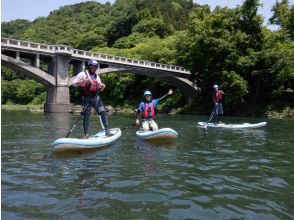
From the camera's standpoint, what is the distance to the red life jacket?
34.0 ft

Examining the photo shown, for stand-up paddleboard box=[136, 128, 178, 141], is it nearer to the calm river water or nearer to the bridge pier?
the calm river water

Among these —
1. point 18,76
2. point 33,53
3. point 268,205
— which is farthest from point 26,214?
point 18,76

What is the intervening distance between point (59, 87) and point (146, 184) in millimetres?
42802

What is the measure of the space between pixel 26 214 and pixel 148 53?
Result: 2525 inches

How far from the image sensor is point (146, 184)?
254 inches

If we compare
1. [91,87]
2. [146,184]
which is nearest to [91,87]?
[91,87]

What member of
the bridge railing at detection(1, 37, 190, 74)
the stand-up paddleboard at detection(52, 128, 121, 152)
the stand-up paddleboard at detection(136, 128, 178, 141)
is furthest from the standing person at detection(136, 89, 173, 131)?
the bridge railing at detection(1, 37, 190, 74)

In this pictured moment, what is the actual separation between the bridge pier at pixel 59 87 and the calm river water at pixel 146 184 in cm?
3768

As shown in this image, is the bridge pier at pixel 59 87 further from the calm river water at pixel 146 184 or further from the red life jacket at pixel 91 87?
the calm river water at pixel 146 184

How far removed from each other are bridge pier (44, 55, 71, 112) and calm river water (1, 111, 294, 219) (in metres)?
37.7

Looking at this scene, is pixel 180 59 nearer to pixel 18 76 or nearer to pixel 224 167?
pixel 224 167

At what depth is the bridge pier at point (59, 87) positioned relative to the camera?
4684 centimetres

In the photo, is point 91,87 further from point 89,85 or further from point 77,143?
point 77,143

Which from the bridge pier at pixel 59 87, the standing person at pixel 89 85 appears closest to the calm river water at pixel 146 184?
the standing person at pixel 89 85
